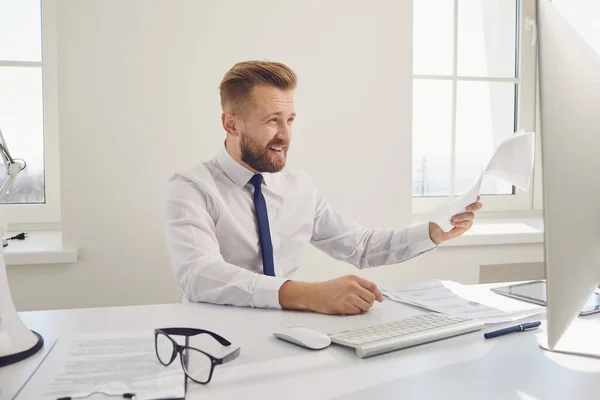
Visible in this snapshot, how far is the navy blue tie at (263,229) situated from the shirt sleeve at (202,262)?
0.14m

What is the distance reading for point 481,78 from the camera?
280 cm

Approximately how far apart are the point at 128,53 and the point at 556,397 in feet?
5.95

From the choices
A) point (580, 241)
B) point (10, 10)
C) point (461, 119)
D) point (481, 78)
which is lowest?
point (580, 241)

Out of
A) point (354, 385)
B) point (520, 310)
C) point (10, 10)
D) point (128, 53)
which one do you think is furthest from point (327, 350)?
point (10, 10)

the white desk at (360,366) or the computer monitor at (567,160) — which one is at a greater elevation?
the computer monitor at (567,160)

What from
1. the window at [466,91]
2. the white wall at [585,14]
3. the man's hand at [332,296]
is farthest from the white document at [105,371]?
the white wall at [585,14]

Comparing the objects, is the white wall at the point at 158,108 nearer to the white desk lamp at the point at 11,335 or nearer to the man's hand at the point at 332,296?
the man's hand at the point at 332,296

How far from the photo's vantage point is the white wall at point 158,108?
6.70 ft

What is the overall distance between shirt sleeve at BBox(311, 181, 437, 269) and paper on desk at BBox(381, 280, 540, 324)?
0.23 meters

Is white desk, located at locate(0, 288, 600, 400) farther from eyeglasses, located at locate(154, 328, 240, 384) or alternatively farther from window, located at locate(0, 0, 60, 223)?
window, located at locate(0, 0, 60, 223)

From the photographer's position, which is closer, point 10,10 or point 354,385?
point 354,385

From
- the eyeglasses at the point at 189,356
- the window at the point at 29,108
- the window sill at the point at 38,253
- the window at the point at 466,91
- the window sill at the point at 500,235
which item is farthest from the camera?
the window at the point at 466,91

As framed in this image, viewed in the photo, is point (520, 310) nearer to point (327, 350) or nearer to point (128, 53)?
point (327, 350)

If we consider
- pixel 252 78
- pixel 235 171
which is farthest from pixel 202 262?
pixel 252 78
